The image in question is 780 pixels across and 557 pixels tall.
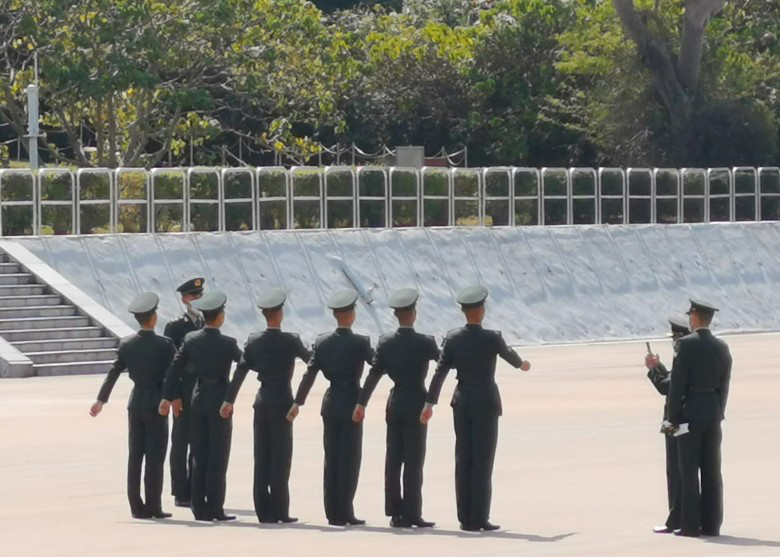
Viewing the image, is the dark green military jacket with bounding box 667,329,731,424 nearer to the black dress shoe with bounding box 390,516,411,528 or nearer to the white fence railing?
the black dress shoe with bounding box 390,516,411,528

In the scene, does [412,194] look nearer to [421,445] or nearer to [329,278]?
[329,278]

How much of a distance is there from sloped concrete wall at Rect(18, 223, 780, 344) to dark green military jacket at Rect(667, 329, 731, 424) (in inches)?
700

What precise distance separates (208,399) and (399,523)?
1620 millimetres

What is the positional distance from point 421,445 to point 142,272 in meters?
17.7

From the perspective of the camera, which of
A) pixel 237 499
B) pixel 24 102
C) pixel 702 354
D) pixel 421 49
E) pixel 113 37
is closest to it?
pixel 702 354

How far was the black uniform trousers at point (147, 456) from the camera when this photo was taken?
1293cm

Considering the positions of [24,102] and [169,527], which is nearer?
[169,527]

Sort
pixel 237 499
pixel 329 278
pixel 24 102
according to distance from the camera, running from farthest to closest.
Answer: pixel 24 102
pixel 329 278
pixel 237 499

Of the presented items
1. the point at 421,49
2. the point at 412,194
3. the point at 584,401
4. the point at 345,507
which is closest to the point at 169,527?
the point at 345,507

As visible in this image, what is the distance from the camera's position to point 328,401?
12664mm

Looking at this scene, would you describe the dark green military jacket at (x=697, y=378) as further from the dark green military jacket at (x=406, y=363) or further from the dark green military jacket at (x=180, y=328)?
the dark green military jacket at (x=180, y=328)

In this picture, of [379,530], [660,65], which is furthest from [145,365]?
[660,65]

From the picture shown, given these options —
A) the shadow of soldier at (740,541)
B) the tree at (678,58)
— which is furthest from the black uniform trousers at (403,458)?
the tree at (678,58)

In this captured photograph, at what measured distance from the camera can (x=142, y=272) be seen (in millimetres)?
29656
